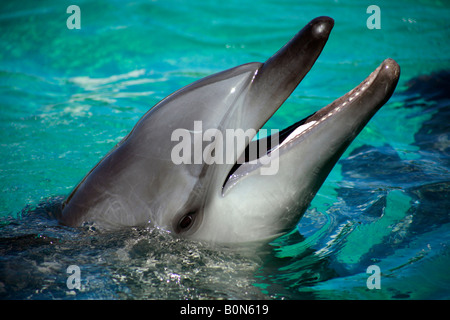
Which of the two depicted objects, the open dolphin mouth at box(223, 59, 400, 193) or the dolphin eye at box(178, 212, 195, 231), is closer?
the open dolphin mouth at box(223, 59, 400, 193)

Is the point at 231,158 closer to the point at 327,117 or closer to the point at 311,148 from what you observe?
the point at 311,148

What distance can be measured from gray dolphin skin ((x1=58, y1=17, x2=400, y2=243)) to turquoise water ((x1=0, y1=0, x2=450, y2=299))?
0.23 m

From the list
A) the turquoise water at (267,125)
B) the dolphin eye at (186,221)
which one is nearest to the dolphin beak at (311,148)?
the dolphin eye at (186,221)

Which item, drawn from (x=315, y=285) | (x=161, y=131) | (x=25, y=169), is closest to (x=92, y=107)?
(x=25, y=169)

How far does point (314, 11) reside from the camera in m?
11.1

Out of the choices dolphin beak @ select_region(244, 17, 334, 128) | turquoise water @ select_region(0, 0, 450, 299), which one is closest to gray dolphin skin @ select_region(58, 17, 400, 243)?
dolphin beak @ select_region(244, 17, 334, 128)

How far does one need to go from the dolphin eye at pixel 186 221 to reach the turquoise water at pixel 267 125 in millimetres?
136

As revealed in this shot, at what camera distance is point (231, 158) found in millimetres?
3447

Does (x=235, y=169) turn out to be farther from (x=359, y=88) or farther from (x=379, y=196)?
(x=379, y=196)

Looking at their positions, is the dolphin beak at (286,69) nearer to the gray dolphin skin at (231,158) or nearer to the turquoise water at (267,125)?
the gray dolphin skin at (231,158)

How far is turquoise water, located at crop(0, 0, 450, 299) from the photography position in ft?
11.5

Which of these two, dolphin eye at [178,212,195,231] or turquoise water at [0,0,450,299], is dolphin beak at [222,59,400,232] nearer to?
dolphin eye at [178,212,195,231]

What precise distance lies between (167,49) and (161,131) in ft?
24.3

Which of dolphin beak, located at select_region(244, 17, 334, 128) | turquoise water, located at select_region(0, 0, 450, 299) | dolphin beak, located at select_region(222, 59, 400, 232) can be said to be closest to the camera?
dolphin beak, located at select_region(244, 17, 334, 128)
